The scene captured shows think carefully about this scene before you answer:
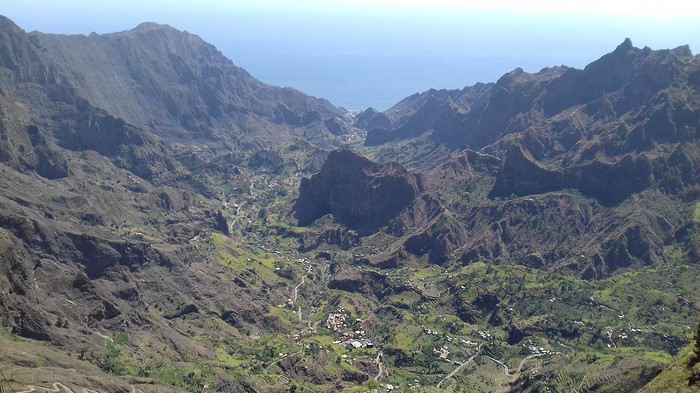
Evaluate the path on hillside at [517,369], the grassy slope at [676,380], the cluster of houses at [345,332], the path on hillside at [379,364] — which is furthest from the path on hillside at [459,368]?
the grassy slope at [676,380]

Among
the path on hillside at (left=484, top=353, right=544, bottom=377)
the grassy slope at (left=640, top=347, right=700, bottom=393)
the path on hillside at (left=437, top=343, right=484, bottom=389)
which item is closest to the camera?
the grassy slope at (left=640, top=347, right=700, bottom=393)

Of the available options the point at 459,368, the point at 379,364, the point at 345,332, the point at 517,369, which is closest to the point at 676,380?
the point at 517,369

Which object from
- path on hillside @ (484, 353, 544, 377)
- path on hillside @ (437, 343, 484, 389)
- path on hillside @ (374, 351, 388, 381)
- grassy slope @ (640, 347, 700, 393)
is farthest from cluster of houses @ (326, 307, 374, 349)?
grassy slope @ (640, 347, 700, 393)

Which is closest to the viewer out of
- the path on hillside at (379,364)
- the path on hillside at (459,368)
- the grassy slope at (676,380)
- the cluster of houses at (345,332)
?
the grassy slope at (676,380)

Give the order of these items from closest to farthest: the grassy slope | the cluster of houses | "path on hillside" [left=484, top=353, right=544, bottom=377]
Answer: the grassy slope → "path on hillside" [left=484, top=353, right=544, bottom=377] → the cluster of houses

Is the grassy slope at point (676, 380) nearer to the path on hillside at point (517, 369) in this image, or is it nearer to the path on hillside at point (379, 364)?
the path on hillside at point (517, 369)

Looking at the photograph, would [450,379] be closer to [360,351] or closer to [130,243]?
[360,351]

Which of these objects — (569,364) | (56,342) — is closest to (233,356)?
(56,342)

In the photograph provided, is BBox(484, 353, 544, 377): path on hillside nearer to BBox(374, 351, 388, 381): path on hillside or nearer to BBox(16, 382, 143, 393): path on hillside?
BBox(374, 351, 388, 381): path on hillside

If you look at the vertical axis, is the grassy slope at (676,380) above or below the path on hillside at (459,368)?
above

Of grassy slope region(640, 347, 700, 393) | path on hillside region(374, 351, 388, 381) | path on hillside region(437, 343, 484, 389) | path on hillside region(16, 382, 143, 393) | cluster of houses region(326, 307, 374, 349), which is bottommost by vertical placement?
path on hillside region(437, 343, 484, 389)

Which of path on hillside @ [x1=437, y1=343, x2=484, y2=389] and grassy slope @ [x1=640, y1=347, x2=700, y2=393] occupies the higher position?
grassy slope @ [x1=640, y1=347, x2=700, y2=393]
